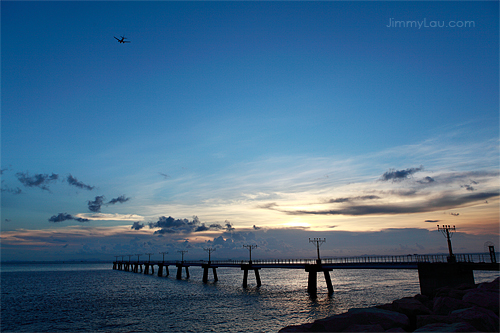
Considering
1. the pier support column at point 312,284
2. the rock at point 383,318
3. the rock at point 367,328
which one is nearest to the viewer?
the rock at point 367,328

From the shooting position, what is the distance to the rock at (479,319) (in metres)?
16.7

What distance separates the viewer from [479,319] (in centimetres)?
1694

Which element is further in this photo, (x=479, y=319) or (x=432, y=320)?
(x=432, y=320)

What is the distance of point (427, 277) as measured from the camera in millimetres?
38312

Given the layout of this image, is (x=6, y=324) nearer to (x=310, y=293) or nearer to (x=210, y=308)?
(x=210, y=308)

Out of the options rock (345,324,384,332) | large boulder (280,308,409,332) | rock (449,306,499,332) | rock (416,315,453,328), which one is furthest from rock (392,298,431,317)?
rock (345,324,384,332)

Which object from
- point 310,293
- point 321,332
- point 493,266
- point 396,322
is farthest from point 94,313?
point 493,266

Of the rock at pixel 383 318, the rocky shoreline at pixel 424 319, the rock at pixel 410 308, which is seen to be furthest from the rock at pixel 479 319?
the rock at pixel 410 308

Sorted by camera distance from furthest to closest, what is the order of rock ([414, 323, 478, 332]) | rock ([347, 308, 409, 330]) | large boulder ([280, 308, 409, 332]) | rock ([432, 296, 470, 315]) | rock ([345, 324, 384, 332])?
rock ([432, 296, 470, 315]), rock ([347, 308, 409, 330]), large boulder ([280, 308, 409, 332]), rock ([345, 324, 384, 332]), rock ([414, 323, 478, 332])

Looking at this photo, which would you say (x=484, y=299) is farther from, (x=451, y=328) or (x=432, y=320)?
(x=451, y=328)

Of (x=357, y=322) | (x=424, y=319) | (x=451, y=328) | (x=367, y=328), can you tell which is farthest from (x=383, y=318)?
(x=451, y=328)

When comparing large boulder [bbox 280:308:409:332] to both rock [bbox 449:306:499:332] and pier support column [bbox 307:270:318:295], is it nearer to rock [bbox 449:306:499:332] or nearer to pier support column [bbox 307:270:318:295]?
rock [bbox 449:306:499:332]

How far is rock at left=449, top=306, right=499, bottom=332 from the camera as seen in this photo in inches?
657

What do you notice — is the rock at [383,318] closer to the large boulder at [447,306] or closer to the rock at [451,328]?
the rock at [451,328]
